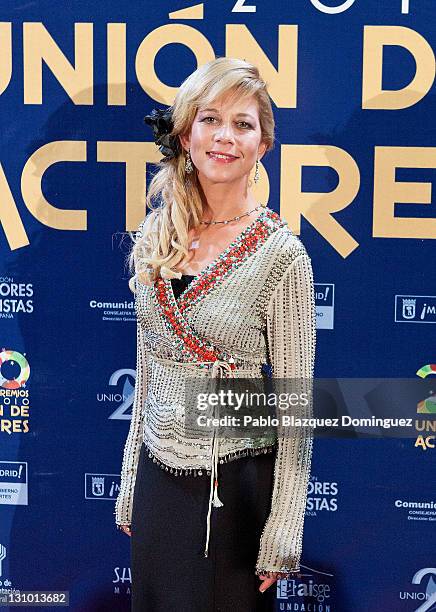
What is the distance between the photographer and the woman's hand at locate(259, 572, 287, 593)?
1980 mm

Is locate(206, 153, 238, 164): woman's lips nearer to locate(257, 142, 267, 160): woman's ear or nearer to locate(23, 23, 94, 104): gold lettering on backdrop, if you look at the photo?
locate(257, 142, 267, 160): woman's ear

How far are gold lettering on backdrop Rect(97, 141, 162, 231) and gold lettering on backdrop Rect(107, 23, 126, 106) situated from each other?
0.47 feet

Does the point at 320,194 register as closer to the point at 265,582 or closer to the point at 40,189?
the point at 40,189

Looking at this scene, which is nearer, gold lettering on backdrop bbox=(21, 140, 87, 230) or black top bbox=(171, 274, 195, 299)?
black top bbox=(171, 274, 195, 299)

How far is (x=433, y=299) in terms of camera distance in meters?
2.89

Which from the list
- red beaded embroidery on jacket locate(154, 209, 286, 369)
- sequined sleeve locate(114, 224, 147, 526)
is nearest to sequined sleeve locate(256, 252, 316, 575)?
red beaded embroidery on jacket locate(154, 209, 286, 369)

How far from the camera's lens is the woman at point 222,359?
77.5 inches

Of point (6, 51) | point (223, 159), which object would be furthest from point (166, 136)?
point (6, 51)

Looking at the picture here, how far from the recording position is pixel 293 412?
1.97m

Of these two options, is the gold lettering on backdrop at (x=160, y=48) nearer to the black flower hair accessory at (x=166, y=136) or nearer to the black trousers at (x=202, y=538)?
the black flower hair accessory at (x=166, y=136)

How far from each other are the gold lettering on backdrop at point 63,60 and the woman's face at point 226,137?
3.23 feet

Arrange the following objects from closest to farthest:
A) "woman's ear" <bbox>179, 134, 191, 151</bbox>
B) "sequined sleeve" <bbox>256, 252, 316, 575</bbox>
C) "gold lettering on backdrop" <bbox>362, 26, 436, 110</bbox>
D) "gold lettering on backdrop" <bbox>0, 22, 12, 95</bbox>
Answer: "sequined sleeve" <bbox>256, 252, 316, 575</bbox>, "woman's ear" <bbox>179, 134, 191, 151</bbox>, "gold lettering on backdrop" <bbox>362, 26, 436, 110</bbox>, "gold lettering on backdrop" <bbox>0, 22, 12, 95</bbox>

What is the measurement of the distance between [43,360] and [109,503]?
56cm

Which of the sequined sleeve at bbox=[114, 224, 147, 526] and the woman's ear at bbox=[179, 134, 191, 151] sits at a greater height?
the woman's ear at bbox=[179, 134, 191, 151]
